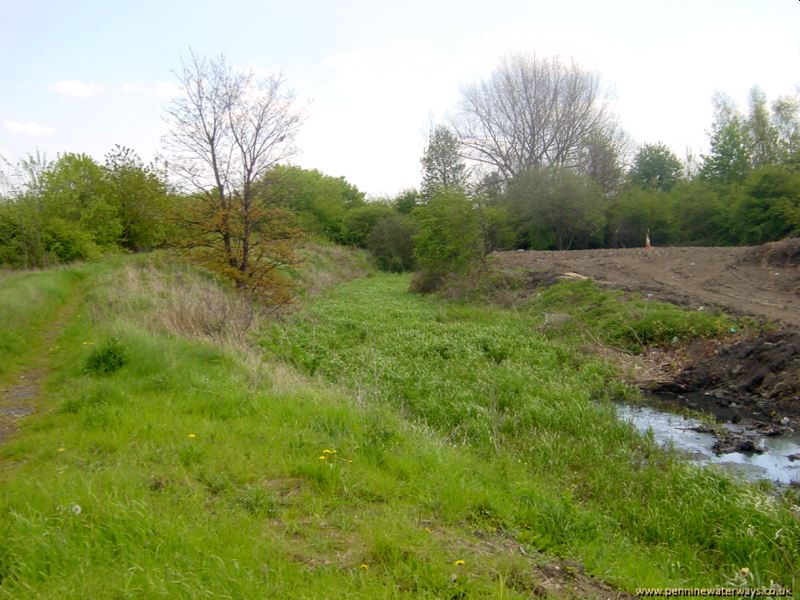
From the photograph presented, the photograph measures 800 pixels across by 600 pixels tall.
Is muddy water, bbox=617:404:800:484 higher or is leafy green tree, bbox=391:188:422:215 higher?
leafy green tree, bbox=391:188:422:215

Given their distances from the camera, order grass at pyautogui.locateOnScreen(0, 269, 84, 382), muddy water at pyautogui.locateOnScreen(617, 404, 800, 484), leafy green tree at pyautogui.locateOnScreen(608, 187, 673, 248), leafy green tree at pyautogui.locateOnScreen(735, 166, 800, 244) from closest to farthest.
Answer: muddy water at pyautogui.locateOnScreen(617, 404, 800, 484)
grass at pyautogui.locateOnScreen(0, 269, 84, 382)
leafy green tree at pyautogui.locateOnScreen(735, 166, 800, 244)
leafy green tree at pyautogui.locateOnScreen(608, 187, 673, 248)

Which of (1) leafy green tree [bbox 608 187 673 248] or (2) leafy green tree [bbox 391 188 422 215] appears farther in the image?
(2) leafy green tree [bbox 391 188 422 215]

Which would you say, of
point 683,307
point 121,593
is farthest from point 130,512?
point 683,307

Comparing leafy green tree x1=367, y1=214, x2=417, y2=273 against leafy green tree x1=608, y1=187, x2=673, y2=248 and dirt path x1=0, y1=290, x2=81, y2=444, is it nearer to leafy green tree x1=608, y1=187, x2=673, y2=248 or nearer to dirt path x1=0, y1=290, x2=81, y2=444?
leafy green tree x1=608, y1=187, x2=673, y2=248

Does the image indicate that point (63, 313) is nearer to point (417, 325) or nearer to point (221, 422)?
point (417, 325)

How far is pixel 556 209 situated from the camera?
113 feet

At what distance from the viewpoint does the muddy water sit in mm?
7383

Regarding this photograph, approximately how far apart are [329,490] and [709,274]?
722 inches

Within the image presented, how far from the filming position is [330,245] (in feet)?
141

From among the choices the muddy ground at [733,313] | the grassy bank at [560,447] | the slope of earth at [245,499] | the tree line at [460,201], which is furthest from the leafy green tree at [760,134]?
the slope of earth at [245,499]

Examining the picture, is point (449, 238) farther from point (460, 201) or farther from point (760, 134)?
point (760, 134)

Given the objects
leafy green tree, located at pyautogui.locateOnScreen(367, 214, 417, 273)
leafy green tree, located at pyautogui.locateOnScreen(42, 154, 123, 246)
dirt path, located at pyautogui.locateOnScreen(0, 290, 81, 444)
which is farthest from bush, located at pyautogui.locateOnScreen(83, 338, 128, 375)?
leafy green tree, located at pyautogui.locateOnScreen(367, 214, 417, 273)

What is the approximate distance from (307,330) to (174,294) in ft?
11.3

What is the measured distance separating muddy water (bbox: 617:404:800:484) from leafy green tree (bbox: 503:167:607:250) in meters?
25.3
